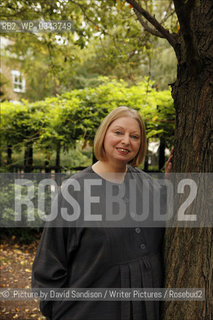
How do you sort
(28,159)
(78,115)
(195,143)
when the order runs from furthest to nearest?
(28,159) < (78,115) < (195,143)

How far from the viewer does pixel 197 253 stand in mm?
1552

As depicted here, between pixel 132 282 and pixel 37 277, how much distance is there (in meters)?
0.55

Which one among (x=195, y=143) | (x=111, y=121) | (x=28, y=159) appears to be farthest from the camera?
(x=28, y=159)

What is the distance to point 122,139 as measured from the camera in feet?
5.52

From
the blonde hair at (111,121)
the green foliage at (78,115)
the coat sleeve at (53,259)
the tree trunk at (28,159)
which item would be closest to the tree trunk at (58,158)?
the green foliage at (78,115)

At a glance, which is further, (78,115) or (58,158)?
(58,158)

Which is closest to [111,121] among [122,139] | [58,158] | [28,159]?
[122,139]

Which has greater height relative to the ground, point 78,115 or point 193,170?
point 78,115

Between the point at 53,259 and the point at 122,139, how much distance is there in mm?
806

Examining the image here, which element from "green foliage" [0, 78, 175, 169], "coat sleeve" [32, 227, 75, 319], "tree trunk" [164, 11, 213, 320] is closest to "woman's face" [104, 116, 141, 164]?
"tree trunk" [164, 11, 213, 320]

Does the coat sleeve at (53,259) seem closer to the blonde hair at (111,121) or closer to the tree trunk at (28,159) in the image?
the blonde hair at (111,121)

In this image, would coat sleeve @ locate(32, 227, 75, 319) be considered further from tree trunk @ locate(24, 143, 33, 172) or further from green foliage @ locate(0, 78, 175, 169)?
tree trunk @ locate(24, 143, 33, 172)

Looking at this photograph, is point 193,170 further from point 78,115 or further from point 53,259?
point 78,115

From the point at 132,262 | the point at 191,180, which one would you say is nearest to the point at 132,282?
the point at 132,262
